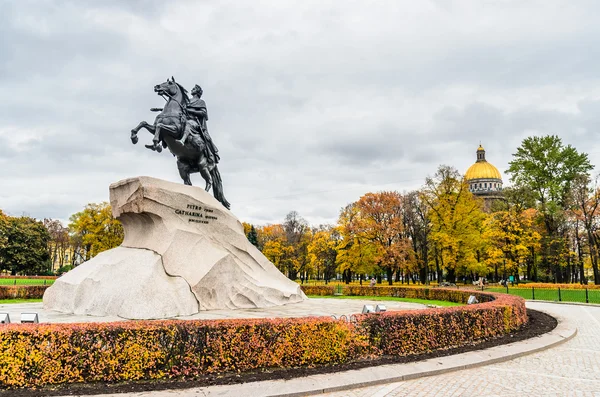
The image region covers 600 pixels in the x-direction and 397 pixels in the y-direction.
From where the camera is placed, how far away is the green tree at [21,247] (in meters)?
57.0

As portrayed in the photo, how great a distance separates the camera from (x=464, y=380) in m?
7.79

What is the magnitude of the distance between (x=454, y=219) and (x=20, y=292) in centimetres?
3564

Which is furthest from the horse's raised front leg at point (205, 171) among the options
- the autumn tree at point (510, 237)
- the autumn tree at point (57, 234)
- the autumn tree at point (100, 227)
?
the autumn tree at point (57, 234)

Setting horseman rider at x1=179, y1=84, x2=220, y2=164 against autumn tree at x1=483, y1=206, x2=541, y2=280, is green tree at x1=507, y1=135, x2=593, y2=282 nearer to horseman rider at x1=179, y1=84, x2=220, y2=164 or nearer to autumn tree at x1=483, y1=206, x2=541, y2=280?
autumn tree at x1=483, y1=206, x2=541, y2=280

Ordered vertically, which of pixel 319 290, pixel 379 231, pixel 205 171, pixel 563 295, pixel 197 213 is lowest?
pixel 563 295

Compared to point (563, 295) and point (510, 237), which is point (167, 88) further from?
point (510, 237)

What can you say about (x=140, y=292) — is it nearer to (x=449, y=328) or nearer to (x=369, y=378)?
(x=369, y=378)

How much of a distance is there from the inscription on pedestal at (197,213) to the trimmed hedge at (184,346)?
A: 24.8 feet

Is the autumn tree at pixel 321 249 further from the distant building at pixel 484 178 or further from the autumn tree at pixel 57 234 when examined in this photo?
the distant building at pixel 484 178

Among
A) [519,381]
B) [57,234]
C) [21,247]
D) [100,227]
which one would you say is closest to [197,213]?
[519,381]

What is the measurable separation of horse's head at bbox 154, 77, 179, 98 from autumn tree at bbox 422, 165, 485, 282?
31147 mm

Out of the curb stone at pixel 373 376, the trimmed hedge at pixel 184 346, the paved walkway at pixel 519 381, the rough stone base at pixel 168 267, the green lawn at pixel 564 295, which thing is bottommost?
the green lawn at pixel 564 295

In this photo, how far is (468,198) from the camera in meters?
42.7

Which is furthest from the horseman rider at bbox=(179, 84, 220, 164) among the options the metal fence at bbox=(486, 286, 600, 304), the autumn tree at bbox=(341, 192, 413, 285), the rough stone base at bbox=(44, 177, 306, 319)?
the autumn tree at bbox=(341, 192, 413, 285)
